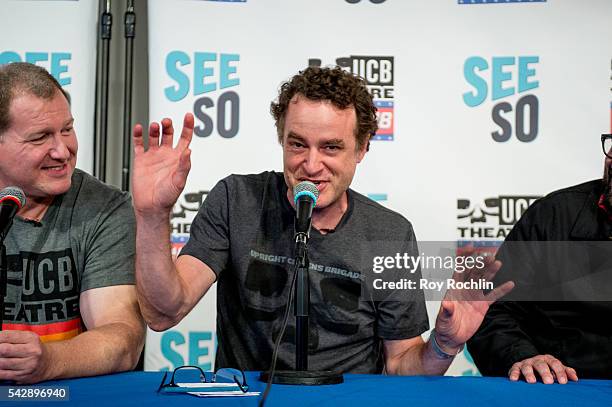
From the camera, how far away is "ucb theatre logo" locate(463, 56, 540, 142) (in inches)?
130

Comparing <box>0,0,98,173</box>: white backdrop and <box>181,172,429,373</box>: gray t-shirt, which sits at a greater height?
<box>0,0,98,173</box>: white backdrop

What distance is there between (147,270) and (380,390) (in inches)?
28.4

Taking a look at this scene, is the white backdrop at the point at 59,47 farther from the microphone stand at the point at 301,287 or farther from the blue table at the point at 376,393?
the microphone stand at the point at 301,287

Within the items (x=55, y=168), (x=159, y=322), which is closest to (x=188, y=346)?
(x=159, y=322)

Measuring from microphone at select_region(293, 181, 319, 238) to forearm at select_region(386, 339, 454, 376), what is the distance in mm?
622

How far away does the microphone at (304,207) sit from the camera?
5.44 ft

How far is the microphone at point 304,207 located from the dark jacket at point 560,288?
2.99ft

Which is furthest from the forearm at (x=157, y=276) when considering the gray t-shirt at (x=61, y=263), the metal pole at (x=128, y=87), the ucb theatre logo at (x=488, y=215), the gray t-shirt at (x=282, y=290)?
the ucb theatre logo at (x=488, y=215)

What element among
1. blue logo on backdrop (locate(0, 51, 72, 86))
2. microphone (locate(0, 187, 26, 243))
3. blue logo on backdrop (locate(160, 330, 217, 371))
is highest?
blue logo on backdrop (locate(0, 51, 72, 86))

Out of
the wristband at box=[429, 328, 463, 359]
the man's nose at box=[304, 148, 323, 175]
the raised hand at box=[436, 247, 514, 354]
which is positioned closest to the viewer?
the raised hand at box=[436, 247, 514, 354]

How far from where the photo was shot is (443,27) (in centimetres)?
335

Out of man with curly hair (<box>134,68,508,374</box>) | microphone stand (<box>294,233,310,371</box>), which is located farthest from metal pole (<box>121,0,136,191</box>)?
microphone stand (<box>294,233,310,371</box>)

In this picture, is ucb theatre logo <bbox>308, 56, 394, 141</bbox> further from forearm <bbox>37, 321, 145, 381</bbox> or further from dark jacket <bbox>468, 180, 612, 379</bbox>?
forearm <bbox>37, 321, 145, 381</bbox>

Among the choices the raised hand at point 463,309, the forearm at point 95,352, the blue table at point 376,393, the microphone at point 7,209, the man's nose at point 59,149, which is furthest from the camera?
the man's nose at point 59,149
